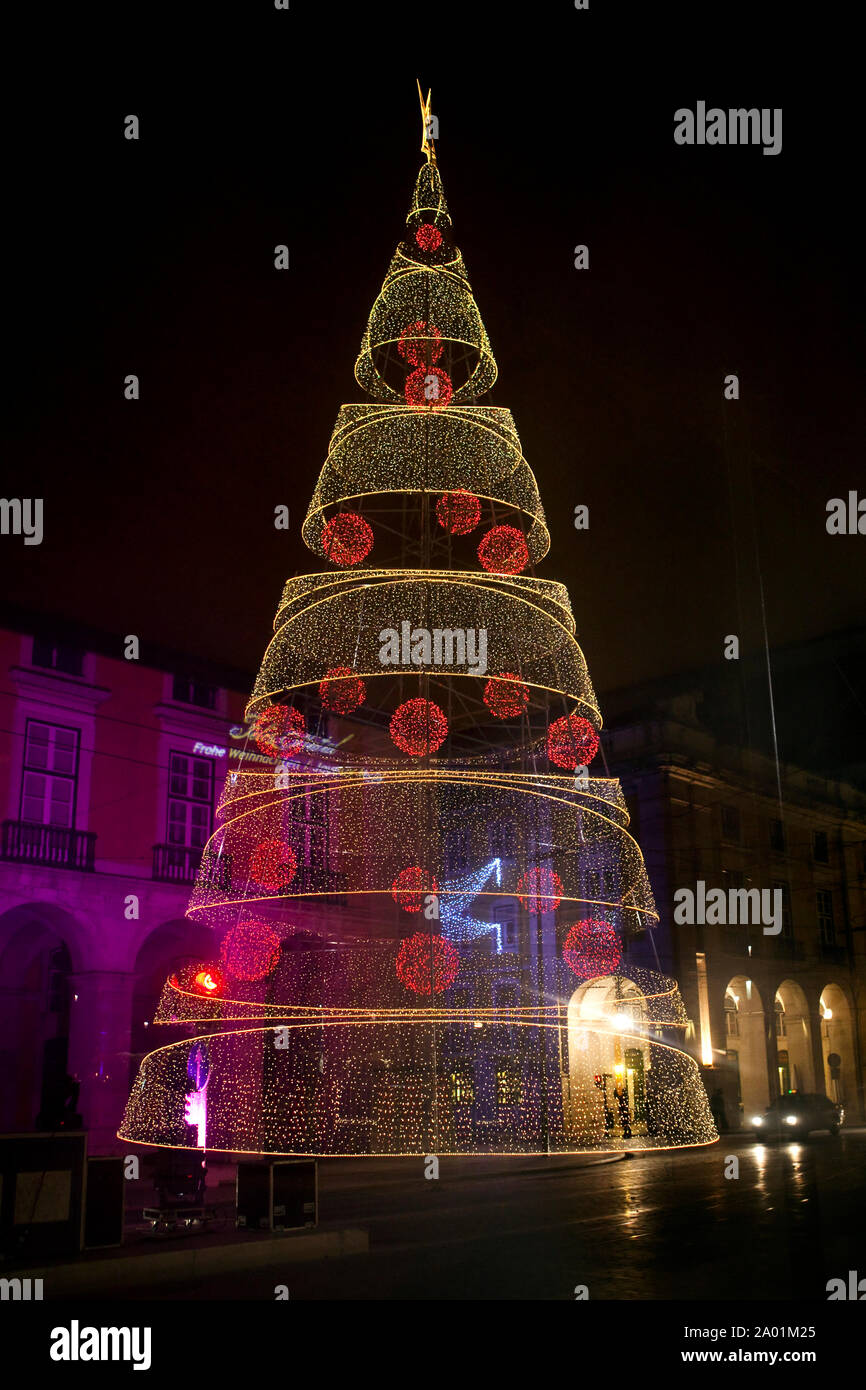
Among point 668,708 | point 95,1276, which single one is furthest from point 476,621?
point 668,708

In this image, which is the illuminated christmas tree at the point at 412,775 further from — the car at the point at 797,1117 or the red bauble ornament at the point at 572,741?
the car at the point at 797,1117

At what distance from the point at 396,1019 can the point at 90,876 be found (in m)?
12.5

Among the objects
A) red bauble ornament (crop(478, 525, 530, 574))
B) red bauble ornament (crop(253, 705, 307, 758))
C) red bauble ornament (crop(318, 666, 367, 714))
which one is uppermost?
red bauble ornament (crop(478, 525, 530, 574))

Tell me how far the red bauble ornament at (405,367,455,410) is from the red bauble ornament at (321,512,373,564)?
1492 millimetres

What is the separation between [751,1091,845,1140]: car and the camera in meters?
29.4

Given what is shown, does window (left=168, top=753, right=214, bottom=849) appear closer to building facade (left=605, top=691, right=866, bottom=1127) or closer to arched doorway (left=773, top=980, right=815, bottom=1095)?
building facade (left=605, top=691, right=866, bottom=1127)

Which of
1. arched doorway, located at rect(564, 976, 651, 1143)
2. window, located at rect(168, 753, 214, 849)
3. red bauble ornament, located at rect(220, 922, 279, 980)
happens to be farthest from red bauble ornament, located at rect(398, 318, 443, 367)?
arched doorway, located at rect(564, 976, 651, 1143)

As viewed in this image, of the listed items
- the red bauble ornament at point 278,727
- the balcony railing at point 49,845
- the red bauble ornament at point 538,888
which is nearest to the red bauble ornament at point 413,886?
the red bauble ornament at point 538,888

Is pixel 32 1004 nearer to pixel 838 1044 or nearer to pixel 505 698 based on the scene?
pixel 505 698

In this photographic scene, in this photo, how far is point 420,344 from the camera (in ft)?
45.3

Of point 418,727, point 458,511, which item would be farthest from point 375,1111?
point 458,511

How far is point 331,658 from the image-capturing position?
1218 centimetres

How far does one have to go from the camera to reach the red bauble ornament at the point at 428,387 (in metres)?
13.1

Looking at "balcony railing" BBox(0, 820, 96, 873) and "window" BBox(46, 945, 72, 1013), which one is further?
"window" BBox(46, 945, 72, 1013)
